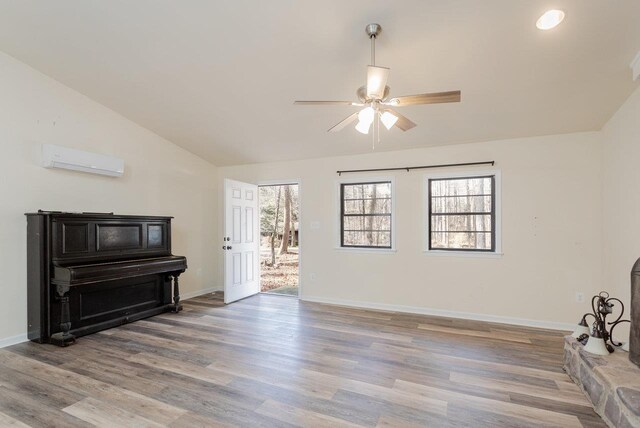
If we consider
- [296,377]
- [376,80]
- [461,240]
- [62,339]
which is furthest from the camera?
[461,240]

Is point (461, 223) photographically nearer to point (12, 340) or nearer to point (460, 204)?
point (460, 204)

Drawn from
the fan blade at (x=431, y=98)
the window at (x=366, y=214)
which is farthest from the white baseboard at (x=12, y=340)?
the fan blade at (x=431, y=98)

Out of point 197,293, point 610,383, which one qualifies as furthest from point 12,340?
point 610,383

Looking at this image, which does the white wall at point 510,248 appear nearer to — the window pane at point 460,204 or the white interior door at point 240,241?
the window pane at point 460,204

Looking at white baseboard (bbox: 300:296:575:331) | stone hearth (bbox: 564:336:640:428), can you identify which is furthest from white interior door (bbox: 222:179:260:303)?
stone hearth (bbox: 564:336:640:428)

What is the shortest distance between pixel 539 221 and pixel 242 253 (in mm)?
4469

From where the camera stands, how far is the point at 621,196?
3291mm

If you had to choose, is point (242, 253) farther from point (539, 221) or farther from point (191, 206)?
point (539, 221)

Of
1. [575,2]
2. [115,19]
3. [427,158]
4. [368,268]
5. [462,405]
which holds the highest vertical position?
[115,19]

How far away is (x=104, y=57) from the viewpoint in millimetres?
3236

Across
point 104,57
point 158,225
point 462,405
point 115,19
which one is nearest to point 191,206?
point 158,225

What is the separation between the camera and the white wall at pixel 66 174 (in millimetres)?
3326

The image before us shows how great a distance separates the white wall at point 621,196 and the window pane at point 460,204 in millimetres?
1255

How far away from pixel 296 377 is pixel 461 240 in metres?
3.02
